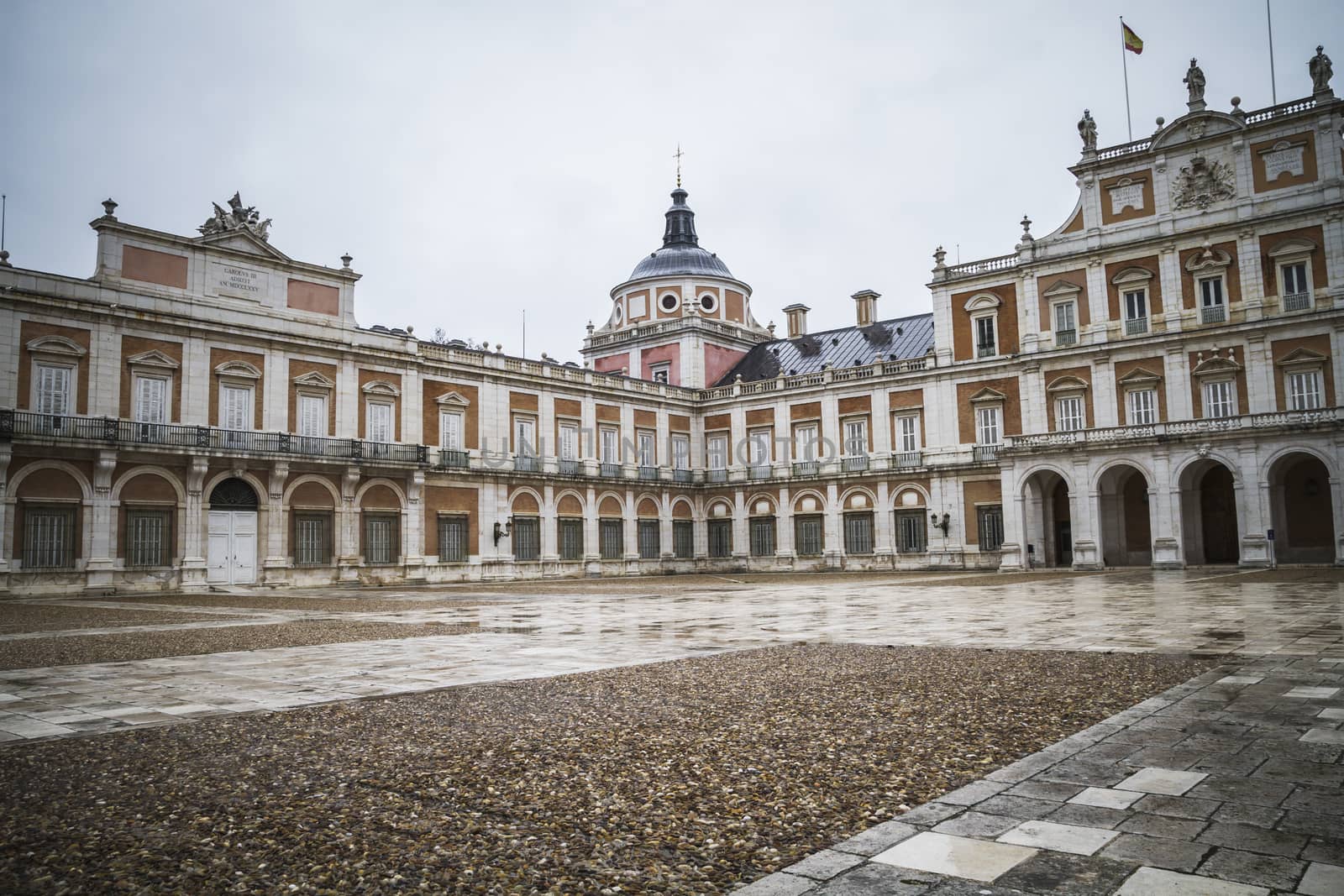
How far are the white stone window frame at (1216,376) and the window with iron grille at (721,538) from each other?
850 inches

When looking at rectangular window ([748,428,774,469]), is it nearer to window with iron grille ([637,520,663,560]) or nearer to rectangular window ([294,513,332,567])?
window with iron grille ([637,520,663,560])

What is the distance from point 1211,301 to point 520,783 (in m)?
37.2

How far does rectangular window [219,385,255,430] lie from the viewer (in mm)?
31188

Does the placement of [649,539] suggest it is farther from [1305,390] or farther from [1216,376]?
[1305,390]

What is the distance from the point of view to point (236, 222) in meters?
32.1

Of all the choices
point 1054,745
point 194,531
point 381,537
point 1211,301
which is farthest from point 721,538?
point 1054,745

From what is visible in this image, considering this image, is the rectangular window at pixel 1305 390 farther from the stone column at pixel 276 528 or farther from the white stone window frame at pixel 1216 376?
the stone column at pixel 276 528

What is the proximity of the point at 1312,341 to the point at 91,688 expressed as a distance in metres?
37.0

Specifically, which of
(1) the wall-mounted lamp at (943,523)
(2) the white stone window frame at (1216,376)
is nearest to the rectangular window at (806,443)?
(1) the wall-mounted lamp at (943,523)

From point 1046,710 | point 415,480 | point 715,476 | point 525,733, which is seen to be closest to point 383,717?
point 525,733

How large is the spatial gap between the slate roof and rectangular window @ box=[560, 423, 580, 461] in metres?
11.3

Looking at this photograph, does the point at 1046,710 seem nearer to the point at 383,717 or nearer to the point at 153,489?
the point at 383,717

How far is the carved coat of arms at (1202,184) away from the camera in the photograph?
3500 centimetres

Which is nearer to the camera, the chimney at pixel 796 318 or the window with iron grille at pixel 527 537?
the window with iron grille at pixel 527 537
